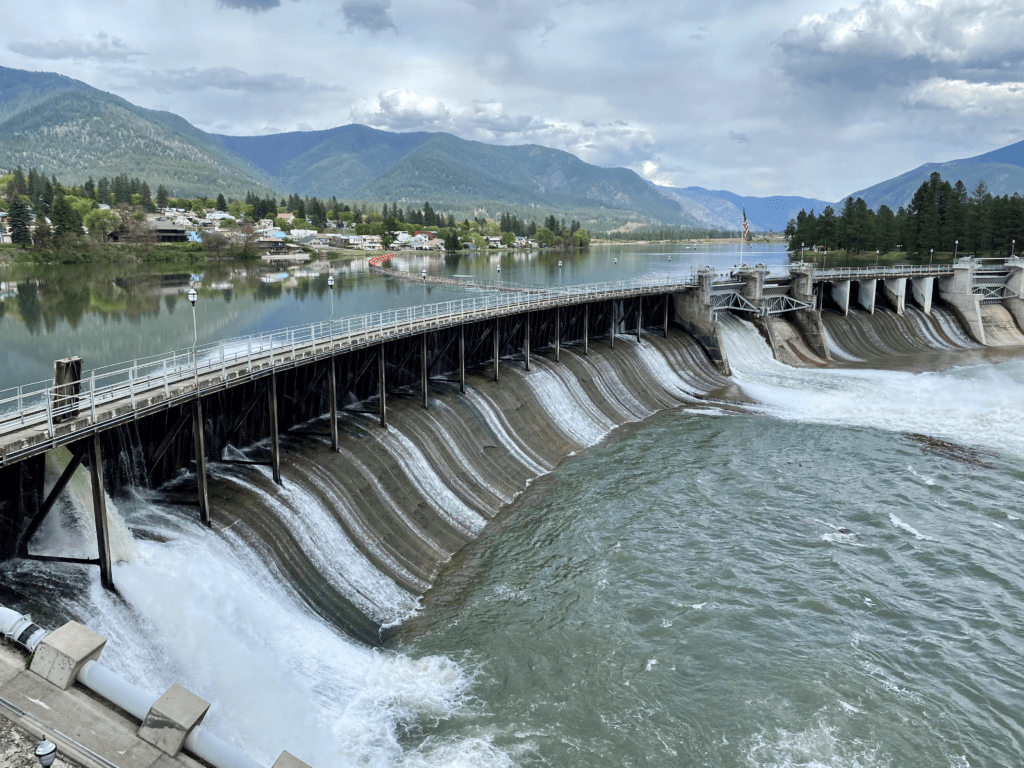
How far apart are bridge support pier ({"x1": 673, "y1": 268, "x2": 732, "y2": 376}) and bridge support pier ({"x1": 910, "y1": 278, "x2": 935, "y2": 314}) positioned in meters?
37.3

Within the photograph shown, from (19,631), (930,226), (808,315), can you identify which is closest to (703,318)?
(808,315)

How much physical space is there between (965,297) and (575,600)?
81.4 metres

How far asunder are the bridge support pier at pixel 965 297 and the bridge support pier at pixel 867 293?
11698 millimetres

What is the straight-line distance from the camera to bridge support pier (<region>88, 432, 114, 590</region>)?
59.4 feet

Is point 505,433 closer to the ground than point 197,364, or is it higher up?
closer to the ground

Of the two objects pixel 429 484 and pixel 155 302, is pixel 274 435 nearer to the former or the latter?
pixel 429 484

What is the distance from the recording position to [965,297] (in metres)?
85.9

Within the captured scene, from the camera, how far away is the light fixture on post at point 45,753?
33.2 ft

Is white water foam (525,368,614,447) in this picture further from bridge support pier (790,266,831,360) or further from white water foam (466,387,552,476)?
bridge support pier (790,266,831,360)

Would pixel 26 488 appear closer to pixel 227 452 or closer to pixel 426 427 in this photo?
pixel 227 452

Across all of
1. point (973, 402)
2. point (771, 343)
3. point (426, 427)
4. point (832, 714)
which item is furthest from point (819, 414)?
point (832, 714)

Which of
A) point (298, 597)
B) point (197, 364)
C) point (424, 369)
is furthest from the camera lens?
point (424, 369)

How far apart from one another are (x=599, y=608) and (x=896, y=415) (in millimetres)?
34924

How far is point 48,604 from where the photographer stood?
16.7 meters
